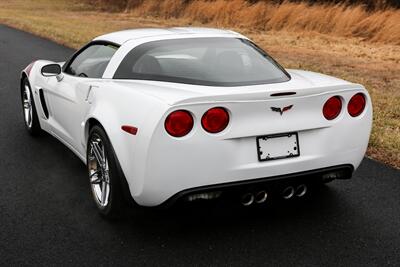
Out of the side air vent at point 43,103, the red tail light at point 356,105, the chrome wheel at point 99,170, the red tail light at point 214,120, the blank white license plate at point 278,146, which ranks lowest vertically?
the side air vent at point 43,103

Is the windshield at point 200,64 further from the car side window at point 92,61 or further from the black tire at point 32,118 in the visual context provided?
the black tire at point 32,118

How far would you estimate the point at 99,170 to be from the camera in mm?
4230

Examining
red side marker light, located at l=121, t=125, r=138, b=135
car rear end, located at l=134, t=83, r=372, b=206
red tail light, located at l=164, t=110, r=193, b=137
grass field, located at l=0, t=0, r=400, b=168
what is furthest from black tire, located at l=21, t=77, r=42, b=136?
grass field, located at l=0, t=0, r=400, b=168

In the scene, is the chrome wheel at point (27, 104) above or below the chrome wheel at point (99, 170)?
below

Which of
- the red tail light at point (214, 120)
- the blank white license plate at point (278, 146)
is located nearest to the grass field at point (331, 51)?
the blank white license plate at point (278, 146)

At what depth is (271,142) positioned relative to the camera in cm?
366

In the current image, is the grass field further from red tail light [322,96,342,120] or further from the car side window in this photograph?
the car side window

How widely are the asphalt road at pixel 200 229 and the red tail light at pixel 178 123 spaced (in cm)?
79

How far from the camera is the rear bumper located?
356 centimetres

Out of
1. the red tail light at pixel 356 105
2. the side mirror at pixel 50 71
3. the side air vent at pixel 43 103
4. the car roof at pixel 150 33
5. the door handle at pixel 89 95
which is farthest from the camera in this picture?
the side air vent at pixel 43 103

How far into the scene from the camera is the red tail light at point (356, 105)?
13.0 feet

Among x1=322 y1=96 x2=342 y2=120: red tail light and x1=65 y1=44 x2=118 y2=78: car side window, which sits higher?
x1=322 y1=96 x2=342 y2=120: red tail light

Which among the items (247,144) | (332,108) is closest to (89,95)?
(247,144)

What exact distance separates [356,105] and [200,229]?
55.9 inches
